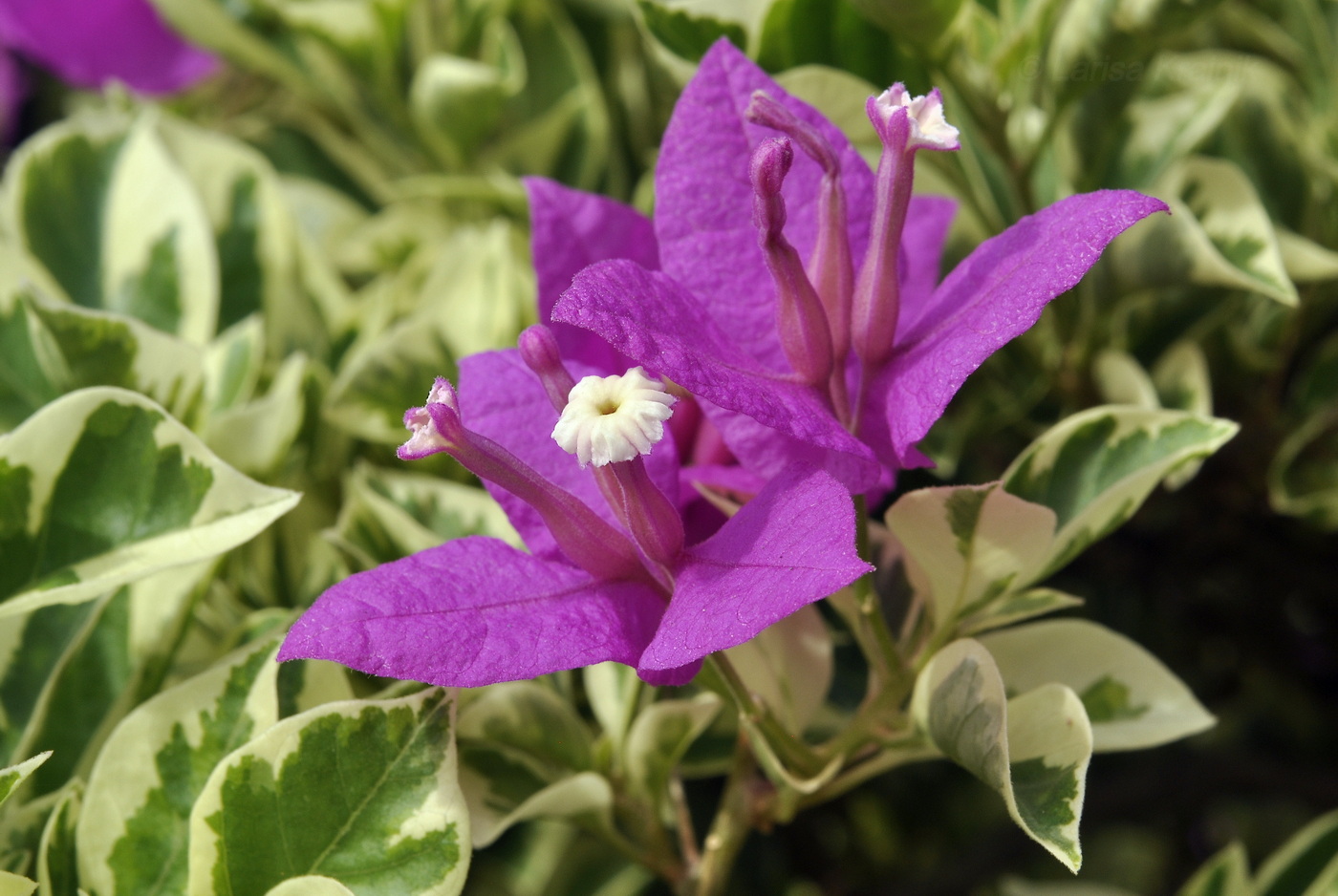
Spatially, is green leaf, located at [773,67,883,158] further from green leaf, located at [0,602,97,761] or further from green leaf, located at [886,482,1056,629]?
green leaf, located at [0,602,97,761]

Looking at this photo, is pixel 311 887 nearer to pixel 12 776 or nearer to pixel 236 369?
pixel 12 776

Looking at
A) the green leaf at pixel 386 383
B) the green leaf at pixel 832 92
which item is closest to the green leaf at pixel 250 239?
the green leaf at pixel 386 383

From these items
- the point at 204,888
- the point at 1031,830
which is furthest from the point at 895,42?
the point at 204,888

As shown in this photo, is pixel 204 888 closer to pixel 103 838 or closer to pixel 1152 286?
pixel 103 838

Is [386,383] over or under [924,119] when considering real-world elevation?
under

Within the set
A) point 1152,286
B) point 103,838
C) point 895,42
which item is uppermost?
point 895,42

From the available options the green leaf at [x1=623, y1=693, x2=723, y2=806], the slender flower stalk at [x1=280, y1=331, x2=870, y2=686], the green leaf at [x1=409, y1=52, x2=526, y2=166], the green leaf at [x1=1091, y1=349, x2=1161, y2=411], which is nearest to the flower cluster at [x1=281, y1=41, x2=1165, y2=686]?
the slender flower stalk at [x1=280, y1=331, x2=870, y2=686]

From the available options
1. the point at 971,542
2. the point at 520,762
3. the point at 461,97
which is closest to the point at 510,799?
the point at 520,762
